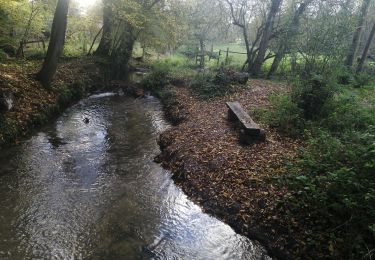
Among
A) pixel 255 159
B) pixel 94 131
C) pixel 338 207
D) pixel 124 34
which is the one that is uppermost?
pixel 124 34

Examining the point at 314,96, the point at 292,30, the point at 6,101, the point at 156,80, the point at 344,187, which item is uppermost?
the point at 292,30

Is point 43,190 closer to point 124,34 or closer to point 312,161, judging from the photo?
point 312,161

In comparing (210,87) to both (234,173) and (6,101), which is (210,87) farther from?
(6,101)

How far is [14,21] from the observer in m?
16.0

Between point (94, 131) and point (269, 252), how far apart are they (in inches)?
309

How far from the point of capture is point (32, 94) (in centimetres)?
1165

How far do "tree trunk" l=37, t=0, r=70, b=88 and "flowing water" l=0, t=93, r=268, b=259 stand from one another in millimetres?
3355

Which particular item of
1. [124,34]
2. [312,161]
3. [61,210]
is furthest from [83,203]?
[124,34]

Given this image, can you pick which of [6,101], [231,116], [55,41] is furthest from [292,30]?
[6,101]

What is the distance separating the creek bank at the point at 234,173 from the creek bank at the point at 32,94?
15.0 ft

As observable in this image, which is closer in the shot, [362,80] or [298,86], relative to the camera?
[298,86]

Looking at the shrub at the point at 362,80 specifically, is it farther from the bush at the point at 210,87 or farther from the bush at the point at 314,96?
the bush at the point at 314,96

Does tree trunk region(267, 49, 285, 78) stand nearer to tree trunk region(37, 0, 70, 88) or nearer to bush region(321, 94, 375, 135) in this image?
bush region(321, 94, 375, 135)

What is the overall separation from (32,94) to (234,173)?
342 inches
